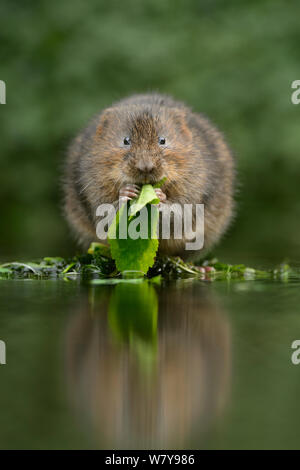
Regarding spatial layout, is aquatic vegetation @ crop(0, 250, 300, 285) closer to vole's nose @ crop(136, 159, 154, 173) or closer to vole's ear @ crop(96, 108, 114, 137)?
vole's nose @ crop(136, 159, 154, 173)

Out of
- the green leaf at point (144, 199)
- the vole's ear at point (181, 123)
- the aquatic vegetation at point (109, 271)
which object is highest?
the vole's ear at point (181, 123)

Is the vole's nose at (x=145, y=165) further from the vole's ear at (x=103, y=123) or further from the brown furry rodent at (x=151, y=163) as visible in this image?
the vole's ear at (x=103, y=123)

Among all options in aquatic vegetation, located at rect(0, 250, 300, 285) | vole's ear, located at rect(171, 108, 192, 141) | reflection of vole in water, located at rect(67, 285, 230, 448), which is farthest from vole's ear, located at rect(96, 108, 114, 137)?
reflection of vole in water, located at rect(67, 285, 230, 448)

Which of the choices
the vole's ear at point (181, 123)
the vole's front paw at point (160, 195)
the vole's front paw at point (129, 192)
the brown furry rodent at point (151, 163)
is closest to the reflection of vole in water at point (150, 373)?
the vole's front paw at point (129, 192)

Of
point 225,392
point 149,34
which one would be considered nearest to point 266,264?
point 225,392

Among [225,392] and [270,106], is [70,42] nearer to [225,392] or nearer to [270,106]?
[270,106]

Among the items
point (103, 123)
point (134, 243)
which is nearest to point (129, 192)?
point (134, 243)

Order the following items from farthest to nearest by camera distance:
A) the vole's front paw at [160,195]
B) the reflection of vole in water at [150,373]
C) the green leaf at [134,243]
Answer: the vole's front paw at [160,195]
the green leaf at [134,243]
the reflection of vole in water at [150,373]
